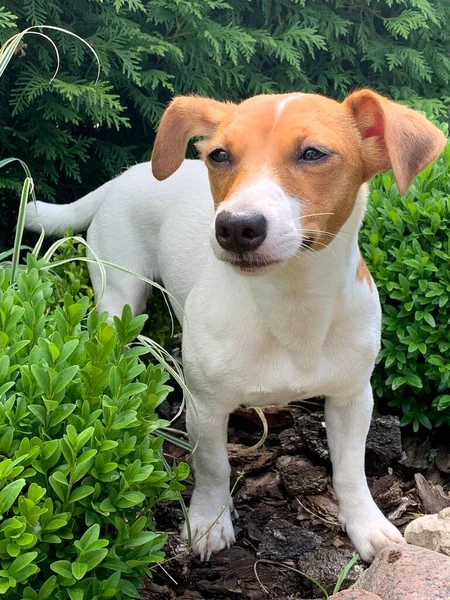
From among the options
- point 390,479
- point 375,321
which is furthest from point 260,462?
point 375,321

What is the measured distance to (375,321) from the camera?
9.17 ft

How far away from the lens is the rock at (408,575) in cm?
197

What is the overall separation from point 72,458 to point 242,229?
736mm

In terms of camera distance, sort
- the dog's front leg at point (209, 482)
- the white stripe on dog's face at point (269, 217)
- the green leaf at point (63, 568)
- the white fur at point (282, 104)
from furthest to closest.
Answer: the dog's front leg at point (209, 482)
the white fur at point (282, 104)
the white stripe on dog's face at point (269, 217)
the green leaf at point (63, 568)

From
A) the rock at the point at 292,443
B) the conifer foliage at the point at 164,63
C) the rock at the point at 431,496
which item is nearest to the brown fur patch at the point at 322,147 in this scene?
the rock at the point at 292,443

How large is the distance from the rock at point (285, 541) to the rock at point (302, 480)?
0.22m

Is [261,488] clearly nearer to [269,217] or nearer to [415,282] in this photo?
[415,282]

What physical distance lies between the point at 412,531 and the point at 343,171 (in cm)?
120

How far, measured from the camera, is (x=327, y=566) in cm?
284

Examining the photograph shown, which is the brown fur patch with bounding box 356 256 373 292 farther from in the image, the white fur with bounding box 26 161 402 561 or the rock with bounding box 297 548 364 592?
the rock with bounding box 297 548 364 592

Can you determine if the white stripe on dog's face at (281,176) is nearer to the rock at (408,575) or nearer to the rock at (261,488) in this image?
the rock at (408,575)

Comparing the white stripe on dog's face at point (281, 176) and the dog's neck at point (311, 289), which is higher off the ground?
the white stripe on dog's face at point (281, 176)

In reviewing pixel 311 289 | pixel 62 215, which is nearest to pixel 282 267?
pixel 311 289

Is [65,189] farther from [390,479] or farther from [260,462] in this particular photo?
[390,479]
